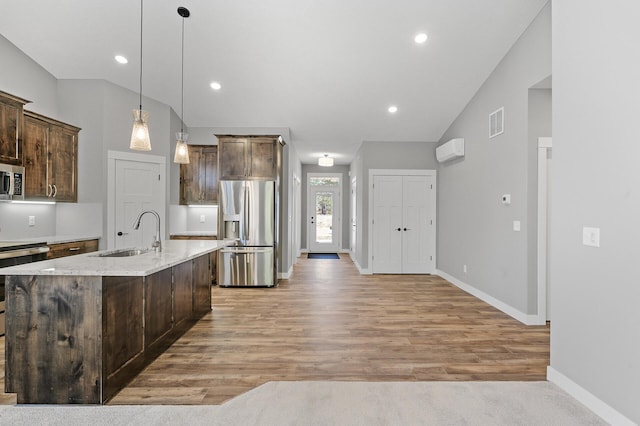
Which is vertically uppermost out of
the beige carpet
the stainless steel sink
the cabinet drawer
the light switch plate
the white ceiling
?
the white ceiling

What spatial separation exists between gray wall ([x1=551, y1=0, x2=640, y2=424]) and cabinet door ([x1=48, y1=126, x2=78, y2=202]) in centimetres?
559

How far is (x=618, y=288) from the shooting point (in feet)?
6.53

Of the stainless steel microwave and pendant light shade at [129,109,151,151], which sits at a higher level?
pendant light shade at [129,109,151,151]

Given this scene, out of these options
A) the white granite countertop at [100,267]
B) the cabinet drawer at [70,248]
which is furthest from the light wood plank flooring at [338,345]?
the cabinet drawer at [70,248]

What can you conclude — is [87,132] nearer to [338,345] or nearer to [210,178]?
[210,178]

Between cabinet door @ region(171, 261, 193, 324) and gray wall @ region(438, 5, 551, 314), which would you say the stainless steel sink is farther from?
gray wall @ region(438, 5, 551, 314)

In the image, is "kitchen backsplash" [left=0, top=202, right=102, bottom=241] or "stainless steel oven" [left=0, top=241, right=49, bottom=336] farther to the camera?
"kitchen backsplash" [left=0, top=202, right=102, bottom=241]

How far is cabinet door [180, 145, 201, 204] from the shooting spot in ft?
19.6

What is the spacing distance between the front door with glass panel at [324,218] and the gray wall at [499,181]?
4645 millimetres

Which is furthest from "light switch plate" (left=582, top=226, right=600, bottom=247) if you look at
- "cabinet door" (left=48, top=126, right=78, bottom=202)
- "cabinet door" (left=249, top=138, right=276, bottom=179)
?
"cabinet door" (left=48, top=126, right=78, bottom=202)

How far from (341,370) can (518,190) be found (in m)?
2.97

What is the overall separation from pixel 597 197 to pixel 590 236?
0.86 ft

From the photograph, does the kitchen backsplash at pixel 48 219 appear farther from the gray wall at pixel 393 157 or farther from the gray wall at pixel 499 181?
the gray wall at pixel 499 181

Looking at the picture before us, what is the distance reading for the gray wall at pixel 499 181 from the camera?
12.5ft
